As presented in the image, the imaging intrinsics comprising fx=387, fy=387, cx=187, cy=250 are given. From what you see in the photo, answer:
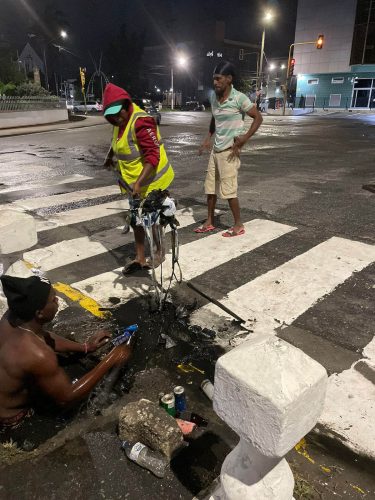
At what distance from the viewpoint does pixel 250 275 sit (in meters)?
4.53

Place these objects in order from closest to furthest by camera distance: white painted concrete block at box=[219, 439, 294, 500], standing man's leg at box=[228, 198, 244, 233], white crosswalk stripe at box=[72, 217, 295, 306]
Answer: white painted concrete block at box=[219, 439, 294, 500], white crosswalk stripe at box=[72, 217, 295, 306], standing man's leg at box=[228, 198, 244, 233]

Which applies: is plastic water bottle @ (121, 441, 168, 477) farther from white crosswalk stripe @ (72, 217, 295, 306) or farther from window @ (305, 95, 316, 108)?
window @ (305, 95, 316, 108)

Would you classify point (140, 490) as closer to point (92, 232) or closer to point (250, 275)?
point (250, 275)

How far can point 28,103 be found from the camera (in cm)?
2439

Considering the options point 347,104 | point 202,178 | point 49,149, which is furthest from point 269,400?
point 347,104

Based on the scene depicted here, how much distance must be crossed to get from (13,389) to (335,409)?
2096mm

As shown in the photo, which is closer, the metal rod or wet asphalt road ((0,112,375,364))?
the metal rod

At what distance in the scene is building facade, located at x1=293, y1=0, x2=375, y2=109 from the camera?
4325cm

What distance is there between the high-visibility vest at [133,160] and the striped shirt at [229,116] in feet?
3.81

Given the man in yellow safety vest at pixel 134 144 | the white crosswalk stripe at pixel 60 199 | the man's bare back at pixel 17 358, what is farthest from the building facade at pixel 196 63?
the man's bare back at pixel 17 358

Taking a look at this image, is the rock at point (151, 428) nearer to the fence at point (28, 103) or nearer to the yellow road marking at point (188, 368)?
the yellow road marking at point (188, 368)

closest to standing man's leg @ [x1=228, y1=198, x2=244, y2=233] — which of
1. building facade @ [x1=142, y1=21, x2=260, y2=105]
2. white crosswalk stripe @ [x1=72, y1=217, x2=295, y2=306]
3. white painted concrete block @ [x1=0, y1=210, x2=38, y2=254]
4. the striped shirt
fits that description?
white crosswalk stripe @ [x1=72, y1=217, x2=295, y2=306]

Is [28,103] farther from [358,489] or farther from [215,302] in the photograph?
[358,489]

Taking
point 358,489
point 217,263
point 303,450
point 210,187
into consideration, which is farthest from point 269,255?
point 358,489
